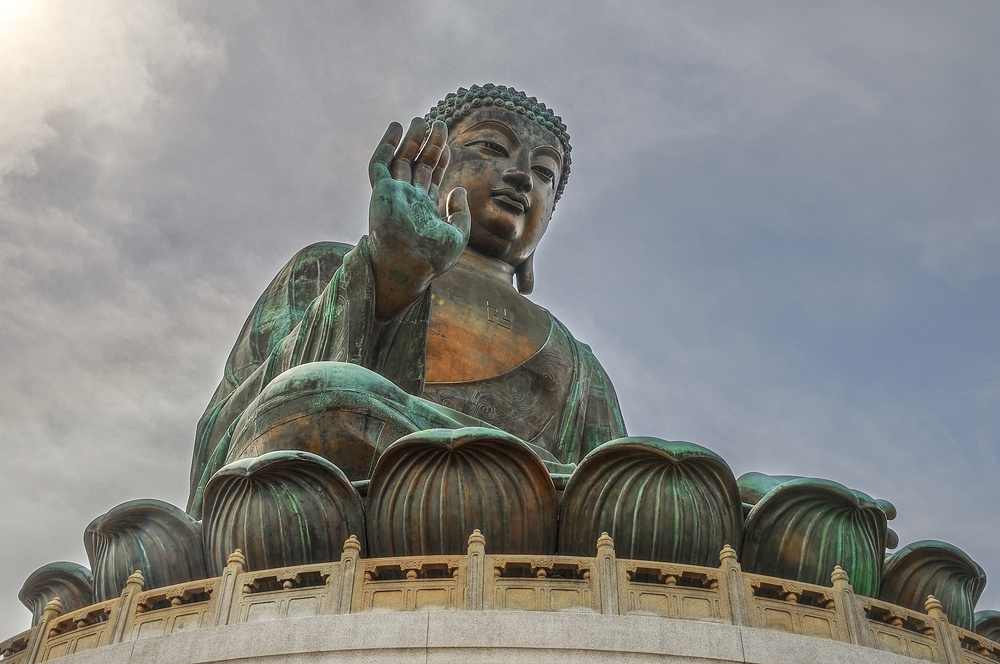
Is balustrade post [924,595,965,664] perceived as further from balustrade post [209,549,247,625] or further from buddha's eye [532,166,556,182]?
buddha's eye [532,166,556,182]

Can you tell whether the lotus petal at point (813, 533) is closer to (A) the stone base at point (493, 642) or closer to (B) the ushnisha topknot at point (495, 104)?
(A) the stone base at point (493, 642)

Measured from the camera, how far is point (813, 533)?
8.97m

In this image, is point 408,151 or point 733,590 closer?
point 733,590

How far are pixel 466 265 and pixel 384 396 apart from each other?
12.2ft

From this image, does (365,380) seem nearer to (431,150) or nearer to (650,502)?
(650,502)

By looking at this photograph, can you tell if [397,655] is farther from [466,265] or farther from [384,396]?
[466,265]

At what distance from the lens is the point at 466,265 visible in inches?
540

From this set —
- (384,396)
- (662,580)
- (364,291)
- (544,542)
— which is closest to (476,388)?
(364,291)

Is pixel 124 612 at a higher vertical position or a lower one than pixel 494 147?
lower

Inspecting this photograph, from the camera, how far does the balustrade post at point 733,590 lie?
7953 mm

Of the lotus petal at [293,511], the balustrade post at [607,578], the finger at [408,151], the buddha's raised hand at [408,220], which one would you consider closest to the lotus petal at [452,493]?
the lotus petal at [293,511]

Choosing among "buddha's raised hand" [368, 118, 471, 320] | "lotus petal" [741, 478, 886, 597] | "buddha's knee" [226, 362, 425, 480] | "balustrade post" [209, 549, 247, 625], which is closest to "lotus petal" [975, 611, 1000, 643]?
"lotus petal" [741, 478, 886, 597]

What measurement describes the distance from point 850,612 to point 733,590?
648 millimetres

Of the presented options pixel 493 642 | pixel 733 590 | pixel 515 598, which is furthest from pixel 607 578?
pixel 493 642
